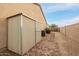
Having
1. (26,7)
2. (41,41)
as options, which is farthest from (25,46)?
(26,7)

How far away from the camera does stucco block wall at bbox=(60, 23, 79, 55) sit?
8.62 ft

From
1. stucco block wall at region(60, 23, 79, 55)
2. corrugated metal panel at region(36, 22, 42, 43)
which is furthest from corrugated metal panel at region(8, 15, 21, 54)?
stucco block wall at region(60, 23, 79, 55)

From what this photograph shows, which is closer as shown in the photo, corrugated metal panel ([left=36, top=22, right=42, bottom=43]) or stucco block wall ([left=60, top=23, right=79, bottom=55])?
stucco block wall ([left=60, top=23, right=79, bottom=55])

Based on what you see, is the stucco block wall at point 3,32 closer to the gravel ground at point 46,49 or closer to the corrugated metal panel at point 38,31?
the gravel ground at point 46,49

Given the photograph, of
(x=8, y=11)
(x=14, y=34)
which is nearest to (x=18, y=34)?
(x=14, y=34)

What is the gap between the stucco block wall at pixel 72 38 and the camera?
2627mm

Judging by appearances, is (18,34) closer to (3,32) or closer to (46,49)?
(3,32)

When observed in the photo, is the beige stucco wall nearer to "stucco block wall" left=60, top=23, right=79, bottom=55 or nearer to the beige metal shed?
the beige metal shed

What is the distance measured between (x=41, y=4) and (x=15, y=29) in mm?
625

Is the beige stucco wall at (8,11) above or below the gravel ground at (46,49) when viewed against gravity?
above

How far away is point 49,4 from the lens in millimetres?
2674

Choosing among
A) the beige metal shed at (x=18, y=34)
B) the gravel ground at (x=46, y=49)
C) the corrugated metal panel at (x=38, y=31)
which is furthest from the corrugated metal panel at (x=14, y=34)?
the corrugated metal panel at (x=38, y=31)

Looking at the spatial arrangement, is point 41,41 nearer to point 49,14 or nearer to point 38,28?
point 38,28

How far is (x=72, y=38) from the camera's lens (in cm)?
269
